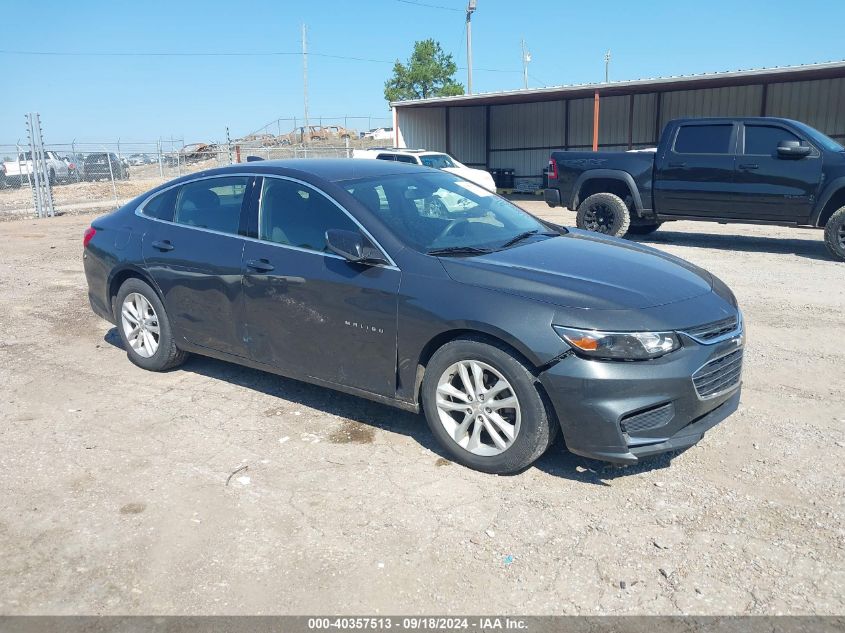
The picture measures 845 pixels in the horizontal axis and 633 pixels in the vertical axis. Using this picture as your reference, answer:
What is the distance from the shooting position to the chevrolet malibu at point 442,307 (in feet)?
11.9

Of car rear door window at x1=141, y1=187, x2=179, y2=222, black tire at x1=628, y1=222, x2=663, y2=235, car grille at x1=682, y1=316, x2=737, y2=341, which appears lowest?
black tire at x1=628, y1=222, x2=663, y2=235

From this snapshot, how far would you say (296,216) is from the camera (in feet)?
15.5

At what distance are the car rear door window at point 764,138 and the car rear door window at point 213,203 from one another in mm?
8577

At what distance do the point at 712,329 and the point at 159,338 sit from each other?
3.88 meters

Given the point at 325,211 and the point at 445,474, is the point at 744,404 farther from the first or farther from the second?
the point at 325,211

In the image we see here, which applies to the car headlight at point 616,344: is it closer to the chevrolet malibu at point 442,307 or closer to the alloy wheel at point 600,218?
the chevrolet malibu at point 442,307

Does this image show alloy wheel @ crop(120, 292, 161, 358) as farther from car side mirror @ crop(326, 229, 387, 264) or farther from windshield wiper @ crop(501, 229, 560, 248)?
windshield wiper @ crop(501, 229, 560, 248)

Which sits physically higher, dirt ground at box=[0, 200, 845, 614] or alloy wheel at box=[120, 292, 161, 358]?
alloy wheel at box=[120, 292, 161, 358]

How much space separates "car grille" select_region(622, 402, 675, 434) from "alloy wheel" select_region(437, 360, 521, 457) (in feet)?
1.76

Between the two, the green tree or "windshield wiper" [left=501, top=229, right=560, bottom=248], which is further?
the green tree

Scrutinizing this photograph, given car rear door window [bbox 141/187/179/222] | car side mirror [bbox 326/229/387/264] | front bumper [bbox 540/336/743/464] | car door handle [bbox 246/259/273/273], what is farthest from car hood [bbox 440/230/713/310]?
car rear door window [bbox 141/187/179/222]

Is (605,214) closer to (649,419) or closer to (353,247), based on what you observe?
(353,247)

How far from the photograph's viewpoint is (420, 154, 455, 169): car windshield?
19.9m

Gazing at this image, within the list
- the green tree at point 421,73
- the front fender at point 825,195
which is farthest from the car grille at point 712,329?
the green tree at point 421,73
